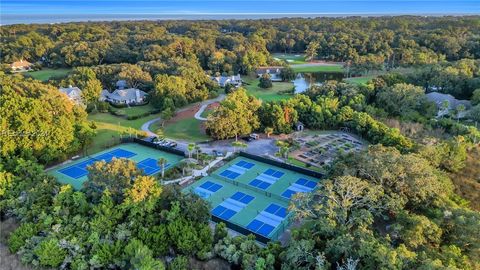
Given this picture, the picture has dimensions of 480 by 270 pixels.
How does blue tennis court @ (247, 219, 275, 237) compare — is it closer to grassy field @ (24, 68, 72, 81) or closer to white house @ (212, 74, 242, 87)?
white house @ (212, 74, 242, 87)

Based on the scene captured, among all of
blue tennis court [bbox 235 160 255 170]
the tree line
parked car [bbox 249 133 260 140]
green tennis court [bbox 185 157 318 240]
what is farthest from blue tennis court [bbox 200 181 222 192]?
the tree line

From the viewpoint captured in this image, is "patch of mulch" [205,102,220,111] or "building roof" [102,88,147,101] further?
"building roof" [102,88,147,101]

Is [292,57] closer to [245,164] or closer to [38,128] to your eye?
[245,164]

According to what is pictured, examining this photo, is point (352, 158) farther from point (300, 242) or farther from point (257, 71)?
point (257, 71)

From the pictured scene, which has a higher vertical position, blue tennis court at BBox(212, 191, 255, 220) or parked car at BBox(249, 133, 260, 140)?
parked car at BBox(249, 133, 260, 140)

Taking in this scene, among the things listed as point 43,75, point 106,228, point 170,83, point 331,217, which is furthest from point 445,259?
point 43,75

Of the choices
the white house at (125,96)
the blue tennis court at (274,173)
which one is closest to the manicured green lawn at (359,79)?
the white house at (125,96)

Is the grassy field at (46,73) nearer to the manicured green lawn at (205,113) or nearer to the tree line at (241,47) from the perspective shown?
the tree line at (241,47)
